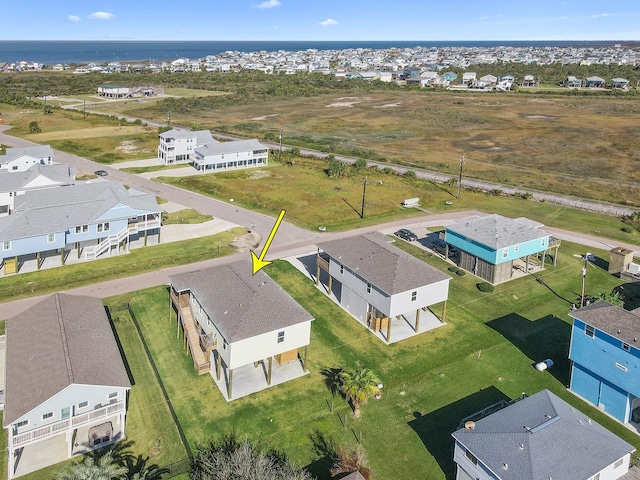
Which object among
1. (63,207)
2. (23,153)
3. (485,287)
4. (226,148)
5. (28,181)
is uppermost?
(23,153)

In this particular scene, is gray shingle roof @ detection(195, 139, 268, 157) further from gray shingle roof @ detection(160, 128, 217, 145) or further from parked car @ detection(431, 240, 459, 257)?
parked car @ detection(431, 240, 459, 257)

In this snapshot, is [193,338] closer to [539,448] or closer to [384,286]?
[384,286]

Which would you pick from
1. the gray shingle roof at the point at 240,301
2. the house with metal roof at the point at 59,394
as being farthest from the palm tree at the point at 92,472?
the gray shingle roof at the point at 240,301

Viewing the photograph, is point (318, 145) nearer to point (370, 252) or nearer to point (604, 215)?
point (604, 215)

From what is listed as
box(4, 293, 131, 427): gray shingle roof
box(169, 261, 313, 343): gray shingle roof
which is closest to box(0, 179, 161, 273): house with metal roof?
box(4, 293, 131, 427): gray shingle roof

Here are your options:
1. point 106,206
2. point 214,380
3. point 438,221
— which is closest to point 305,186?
point 438,221

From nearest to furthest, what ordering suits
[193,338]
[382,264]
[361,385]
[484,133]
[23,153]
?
[361,385], [193,338], [382,264], [23,153], [484,133]

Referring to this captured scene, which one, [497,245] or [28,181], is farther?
[28,181]

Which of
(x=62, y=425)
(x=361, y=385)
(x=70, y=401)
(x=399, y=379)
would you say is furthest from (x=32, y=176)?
(x=361, y=385)

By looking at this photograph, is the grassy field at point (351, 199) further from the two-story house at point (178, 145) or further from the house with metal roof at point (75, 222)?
the house with metal roof at point (75, 222)
